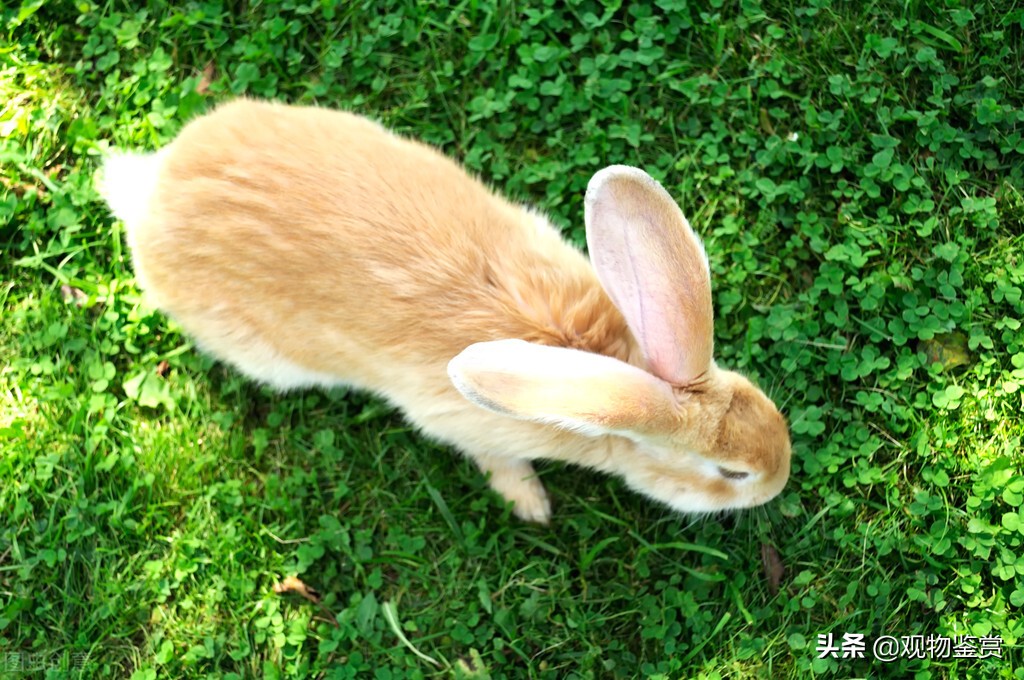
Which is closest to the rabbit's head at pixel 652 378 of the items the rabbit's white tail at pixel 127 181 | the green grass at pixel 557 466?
the green grass at pixel 557 466

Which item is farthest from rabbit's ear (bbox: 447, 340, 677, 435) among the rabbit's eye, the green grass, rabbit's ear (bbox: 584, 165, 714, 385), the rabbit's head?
the green grass

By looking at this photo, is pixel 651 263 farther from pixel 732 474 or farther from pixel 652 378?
pixel 732 474

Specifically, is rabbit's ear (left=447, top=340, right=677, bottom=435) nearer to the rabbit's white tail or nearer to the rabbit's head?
the rabbit's head

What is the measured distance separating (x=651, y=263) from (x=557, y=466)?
1.24 meters

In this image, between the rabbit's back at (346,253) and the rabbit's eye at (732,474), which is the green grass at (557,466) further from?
the rabbit's back at (346,253)

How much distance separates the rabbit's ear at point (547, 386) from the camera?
2.61 m

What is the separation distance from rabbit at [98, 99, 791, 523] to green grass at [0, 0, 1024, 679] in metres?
0.46

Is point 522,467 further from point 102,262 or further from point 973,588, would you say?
point 102,262

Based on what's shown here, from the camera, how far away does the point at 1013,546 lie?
3443 millimetres

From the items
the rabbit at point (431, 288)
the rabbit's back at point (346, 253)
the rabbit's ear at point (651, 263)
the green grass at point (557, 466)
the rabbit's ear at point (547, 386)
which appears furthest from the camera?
the green grass at point (557, 466)

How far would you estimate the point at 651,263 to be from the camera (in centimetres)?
282

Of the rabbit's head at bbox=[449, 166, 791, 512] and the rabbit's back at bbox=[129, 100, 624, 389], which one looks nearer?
the rabbit's head at bbox=[449, 166, 791, 512]

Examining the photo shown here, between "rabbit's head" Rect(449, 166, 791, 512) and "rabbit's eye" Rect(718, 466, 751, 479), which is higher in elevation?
"rabbit's head" Rect(449, 166, 791, 512)

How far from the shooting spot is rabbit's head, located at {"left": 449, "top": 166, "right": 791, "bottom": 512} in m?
2.66
